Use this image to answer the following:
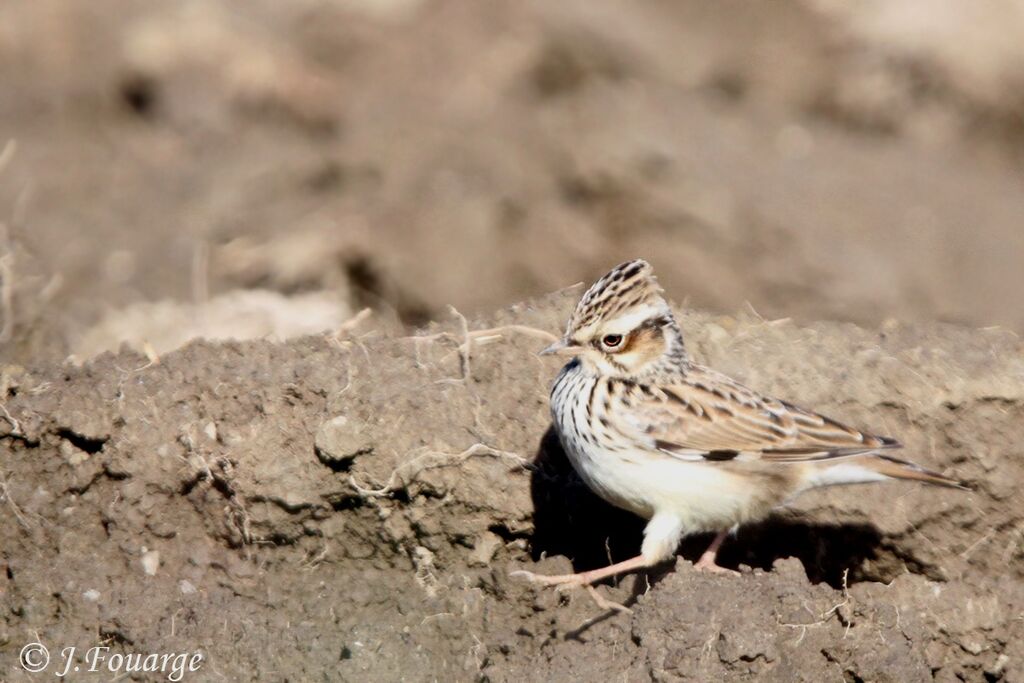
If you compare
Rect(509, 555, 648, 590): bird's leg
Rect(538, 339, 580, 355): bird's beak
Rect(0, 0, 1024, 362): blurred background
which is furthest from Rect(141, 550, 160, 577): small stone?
Rect(0, 0, 1024, 362): blurred background

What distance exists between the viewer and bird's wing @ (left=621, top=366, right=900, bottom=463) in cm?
678

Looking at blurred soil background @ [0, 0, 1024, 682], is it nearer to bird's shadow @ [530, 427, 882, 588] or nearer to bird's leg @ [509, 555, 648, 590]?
bird's shadow @ [530, 427, 882, 588]

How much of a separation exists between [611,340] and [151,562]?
7.72 feet

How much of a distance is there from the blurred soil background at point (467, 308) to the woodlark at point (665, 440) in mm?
372

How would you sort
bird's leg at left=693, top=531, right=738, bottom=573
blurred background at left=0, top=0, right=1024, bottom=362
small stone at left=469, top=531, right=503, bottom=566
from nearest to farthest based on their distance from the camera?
1. bird's leg at left=693, top=531, right=738, bottom=573
2. small stone at left=469, top=531, right=503, bottom=566
3. blurred background at left=0, top=0, right=1024, bottom=362

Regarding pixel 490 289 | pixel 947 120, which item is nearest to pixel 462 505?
pixel 490 289

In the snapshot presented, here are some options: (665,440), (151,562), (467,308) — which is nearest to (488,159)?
(467,308)

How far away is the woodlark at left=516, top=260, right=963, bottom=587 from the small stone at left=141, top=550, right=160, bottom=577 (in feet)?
5.60

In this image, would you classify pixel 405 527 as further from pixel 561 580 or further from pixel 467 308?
pixel 467 308

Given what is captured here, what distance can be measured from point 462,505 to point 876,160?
7739 mm

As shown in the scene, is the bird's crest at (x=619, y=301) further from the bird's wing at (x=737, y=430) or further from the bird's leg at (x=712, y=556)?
the bird's leg at (x=712, y=556)

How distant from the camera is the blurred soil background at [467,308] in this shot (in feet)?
22.3

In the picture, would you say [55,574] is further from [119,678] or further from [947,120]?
[947,120]

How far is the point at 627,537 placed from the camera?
24.3ft
